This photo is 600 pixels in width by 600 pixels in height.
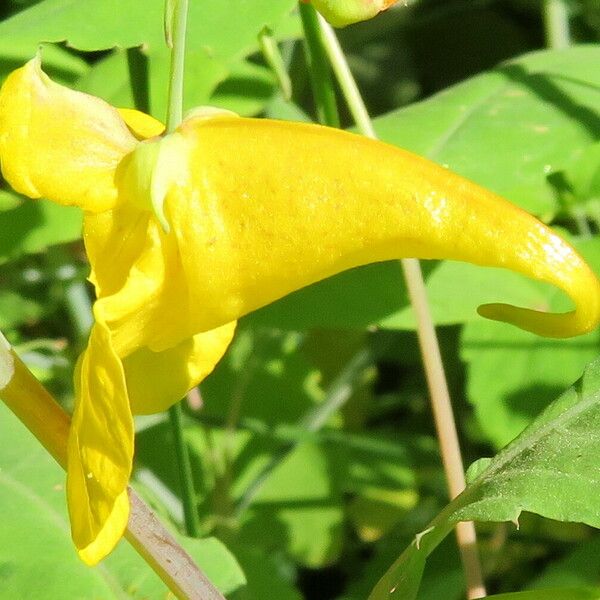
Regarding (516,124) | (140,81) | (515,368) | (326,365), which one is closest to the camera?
(140,81)

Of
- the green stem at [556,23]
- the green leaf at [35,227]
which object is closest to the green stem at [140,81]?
the green leaf at [35,227]

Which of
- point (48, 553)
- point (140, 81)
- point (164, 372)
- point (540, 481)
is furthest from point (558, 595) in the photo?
point (140, 81)

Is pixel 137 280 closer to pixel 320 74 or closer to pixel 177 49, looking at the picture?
pixel 177 49

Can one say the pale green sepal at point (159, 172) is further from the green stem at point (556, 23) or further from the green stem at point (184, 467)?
the green stem at point (556, 23)

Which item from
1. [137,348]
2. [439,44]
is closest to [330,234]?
[137,348]

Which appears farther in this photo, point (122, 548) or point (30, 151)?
point (122, 548)

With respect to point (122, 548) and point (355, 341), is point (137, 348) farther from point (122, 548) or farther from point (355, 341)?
point (355, 341)
